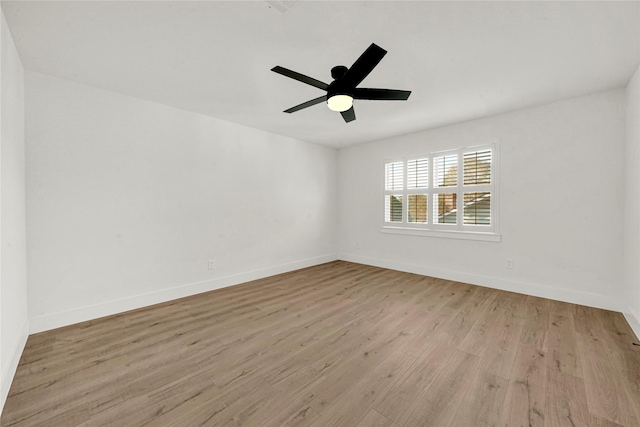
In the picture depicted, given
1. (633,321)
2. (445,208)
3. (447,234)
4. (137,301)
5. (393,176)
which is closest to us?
(633,321)

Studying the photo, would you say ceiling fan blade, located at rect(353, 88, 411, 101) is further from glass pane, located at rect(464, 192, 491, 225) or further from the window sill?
the window sill

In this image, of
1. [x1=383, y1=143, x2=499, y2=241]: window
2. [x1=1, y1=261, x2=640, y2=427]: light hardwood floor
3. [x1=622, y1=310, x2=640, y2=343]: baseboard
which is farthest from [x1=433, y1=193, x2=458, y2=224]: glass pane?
[x1=622, y1=310, x2=640, y2=343]: baseboard

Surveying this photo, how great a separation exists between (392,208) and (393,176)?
630 mm

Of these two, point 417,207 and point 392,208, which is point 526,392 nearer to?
point 417,207

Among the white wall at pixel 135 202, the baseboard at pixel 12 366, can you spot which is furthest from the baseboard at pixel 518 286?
the baseboard at pixel 12 366

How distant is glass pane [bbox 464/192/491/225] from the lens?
4.01 meters

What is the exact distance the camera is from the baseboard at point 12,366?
1650 millimetres

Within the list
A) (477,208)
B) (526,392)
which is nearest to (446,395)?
(526,392)

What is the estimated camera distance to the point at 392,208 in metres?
5.20

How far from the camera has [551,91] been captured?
307cm

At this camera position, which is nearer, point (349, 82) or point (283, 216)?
point (349, 82)

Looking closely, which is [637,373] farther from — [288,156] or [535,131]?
[288,156]

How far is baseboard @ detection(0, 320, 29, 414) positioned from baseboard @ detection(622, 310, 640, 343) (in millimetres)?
4854

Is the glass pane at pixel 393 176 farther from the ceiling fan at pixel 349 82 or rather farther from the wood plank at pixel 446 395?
the wood plank at pixel 446 395
